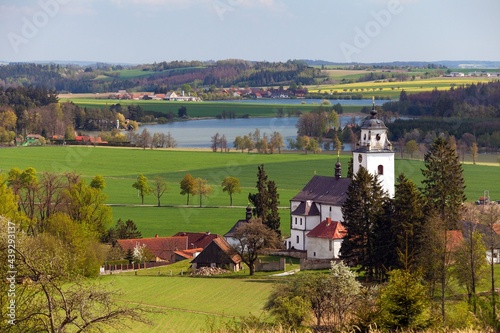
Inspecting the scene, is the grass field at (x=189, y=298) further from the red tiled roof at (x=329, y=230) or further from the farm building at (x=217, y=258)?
the red tiled roof at (x=329, y=230)

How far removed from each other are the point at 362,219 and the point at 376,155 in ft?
23.6

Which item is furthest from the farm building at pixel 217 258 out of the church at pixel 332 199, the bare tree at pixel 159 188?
the bare tree at pixel 159 188

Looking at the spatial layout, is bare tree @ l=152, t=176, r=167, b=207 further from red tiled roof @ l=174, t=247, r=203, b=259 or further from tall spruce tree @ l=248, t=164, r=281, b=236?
red tiled roof @ l=174, t=247, r=203, b=259

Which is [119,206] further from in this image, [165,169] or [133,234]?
[165,169]

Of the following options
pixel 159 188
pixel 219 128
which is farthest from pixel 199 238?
pixel 219 128

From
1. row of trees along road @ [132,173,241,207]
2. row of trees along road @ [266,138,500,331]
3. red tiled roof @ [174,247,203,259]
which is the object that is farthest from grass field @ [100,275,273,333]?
row of trees along road @ [132,173,241,207]

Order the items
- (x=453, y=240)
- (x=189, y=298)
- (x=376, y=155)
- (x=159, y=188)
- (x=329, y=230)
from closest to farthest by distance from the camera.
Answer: (x=189, y=298)
(x=453, y=240)
(x=329, y=230)
(x=376, y=155)
(x=159, y=188)

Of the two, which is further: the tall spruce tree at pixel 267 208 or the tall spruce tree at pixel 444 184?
the tall spruce tree at pixel 267 208

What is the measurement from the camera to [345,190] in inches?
2201

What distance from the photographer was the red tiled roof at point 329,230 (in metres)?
52.4

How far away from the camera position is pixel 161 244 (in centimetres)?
5769

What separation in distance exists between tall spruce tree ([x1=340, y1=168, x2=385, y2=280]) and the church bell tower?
4.50m

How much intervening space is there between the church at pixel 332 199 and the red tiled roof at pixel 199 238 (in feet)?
14.7

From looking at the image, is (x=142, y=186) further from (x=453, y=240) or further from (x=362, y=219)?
(x=453, y=240)
